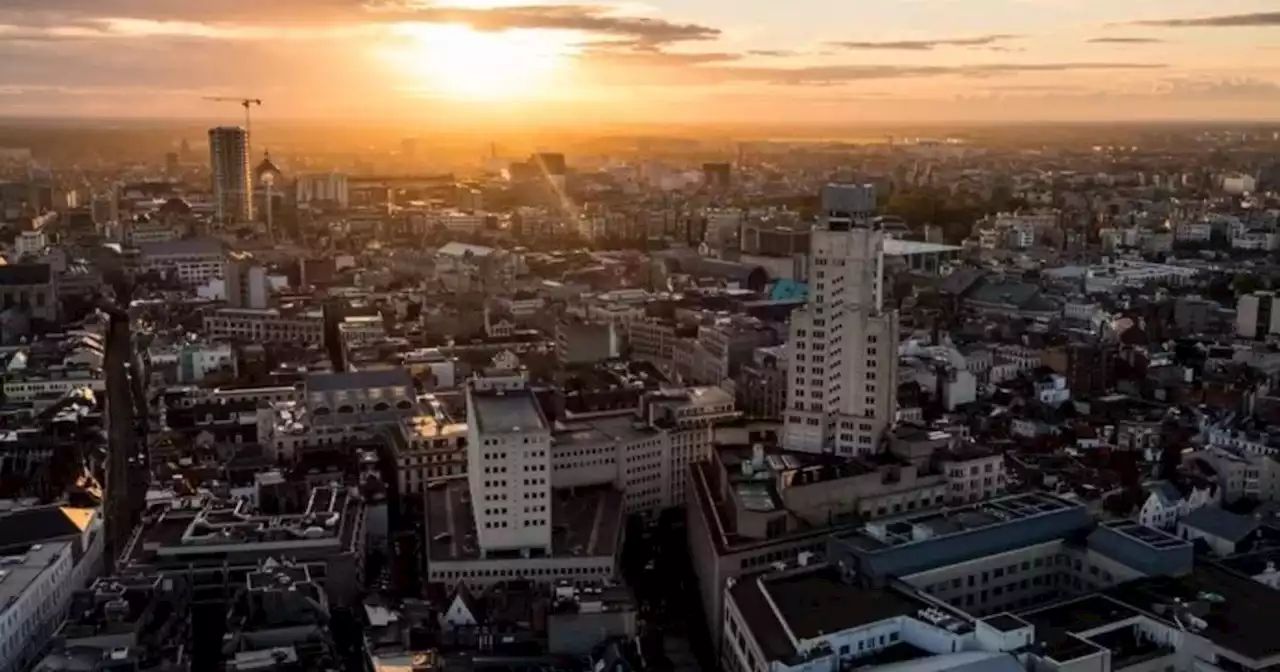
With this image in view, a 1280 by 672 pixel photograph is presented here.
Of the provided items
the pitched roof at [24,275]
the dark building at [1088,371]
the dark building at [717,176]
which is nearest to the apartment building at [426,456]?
the dark building at [1088,371]

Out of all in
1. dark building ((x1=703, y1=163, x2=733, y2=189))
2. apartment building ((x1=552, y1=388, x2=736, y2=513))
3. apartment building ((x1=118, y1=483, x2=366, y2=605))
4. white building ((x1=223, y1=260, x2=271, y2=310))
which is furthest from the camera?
dark building ((x1=703, y1=163, x2=733, y2=189))

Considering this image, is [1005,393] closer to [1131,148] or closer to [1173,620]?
[1173,620]

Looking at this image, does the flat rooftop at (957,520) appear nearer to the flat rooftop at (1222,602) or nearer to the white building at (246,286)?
the flat rooftop at (1222,602)

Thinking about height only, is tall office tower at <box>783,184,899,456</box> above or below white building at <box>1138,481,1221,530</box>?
above

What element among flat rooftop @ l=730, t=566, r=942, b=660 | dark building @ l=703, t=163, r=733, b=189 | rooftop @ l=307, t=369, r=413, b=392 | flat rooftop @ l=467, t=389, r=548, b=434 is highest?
dark building @ l=703, t=163, r=733, b=189

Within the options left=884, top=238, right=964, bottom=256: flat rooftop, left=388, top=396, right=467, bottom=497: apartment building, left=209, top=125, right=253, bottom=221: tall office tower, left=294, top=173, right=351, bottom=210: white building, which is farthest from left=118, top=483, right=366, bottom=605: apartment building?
left=294, top=173, right=351, bottom=210: white building

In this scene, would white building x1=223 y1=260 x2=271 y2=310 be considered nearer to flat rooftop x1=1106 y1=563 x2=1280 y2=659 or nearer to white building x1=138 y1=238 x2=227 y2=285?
white building x1=138 y1=238 x2=227 y2=285
